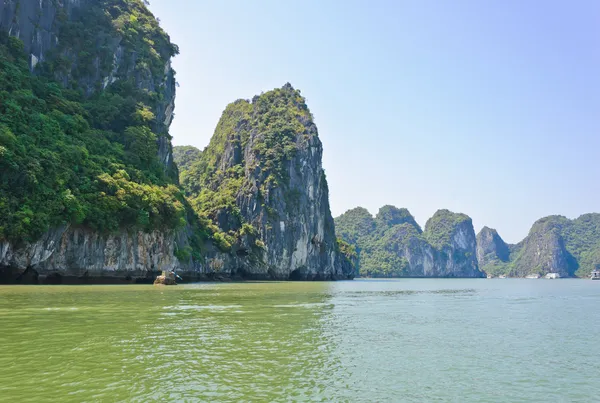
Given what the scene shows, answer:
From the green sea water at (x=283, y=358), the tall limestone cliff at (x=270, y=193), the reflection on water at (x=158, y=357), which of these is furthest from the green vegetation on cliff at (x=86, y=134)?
the tall limestone cliff at (x=270, y=193)

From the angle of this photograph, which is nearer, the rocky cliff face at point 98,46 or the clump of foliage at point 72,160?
the clump of foliage at point 72,160

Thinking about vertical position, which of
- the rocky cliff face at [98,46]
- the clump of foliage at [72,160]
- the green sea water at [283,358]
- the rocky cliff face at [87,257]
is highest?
the rocky cliff face at [98,46]

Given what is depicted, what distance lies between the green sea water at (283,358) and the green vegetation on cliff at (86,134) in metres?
21.6

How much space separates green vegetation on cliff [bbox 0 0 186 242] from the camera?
120ft

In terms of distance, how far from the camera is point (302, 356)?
10.9 metres

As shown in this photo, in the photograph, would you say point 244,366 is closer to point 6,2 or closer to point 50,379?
point 50,379

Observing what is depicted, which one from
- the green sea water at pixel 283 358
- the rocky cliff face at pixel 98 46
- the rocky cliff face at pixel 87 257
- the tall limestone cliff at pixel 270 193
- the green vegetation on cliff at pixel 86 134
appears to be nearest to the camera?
the green sea water at pixel 283 358

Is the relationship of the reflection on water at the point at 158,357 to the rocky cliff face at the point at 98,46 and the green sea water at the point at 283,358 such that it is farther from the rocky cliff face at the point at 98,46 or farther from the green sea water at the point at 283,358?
the rocky cliff face at the point at 98,46

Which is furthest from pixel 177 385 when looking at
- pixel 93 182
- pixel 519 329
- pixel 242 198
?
pixel 242 198

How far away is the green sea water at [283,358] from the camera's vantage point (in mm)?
7914

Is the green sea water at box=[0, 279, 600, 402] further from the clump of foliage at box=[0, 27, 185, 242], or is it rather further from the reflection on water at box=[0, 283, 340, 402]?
the clump of foliage at box=[0, 27, 185, 242]

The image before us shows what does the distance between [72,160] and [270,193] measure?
46757mm

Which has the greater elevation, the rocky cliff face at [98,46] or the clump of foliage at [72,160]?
the rocky cliff face at [98,46]

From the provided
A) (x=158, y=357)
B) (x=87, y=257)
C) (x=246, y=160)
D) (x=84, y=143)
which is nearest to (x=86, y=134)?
(x=84, y=143)
